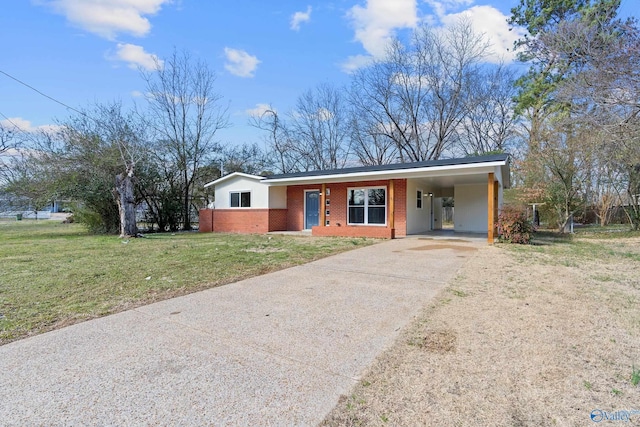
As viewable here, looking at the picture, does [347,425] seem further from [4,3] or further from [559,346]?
[4,3]

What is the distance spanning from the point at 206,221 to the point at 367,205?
9.11 metres

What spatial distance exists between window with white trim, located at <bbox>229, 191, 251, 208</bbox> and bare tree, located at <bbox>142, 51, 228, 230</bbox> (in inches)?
153

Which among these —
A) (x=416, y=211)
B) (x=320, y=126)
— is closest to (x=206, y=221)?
(x=416, y=211)

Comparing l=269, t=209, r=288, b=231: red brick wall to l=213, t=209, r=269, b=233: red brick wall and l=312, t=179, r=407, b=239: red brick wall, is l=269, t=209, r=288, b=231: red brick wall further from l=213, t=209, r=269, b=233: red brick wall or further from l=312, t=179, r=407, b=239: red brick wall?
l=312, t=179, r=407, b=239: red brick wall

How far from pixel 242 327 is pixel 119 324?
1358mm

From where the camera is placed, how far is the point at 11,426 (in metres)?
1.87

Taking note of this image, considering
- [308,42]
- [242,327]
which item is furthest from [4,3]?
[242,327]

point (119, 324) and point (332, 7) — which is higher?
point (332, 7)

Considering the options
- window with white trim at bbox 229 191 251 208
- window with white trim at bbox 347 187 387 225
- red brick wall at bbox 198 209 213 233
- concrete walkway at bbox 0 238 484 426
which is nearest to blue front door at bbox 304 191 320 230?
window with white trim at bbox 347 187 387 225

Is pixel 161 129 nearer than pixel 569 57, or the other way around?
pixel 569 57

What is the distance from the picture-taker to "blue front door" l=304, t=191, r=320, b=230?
15.9m

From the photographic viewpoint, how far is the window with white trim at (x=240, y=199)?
55.1ft

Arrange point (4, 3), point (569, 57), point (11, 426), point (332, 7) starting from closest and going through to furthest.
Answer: point (11, 426) → point (4, 3) → point (569, 57) → point (332, 7)

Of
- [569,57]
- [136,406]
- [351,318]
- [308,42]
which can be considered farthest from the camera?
[308,42]
